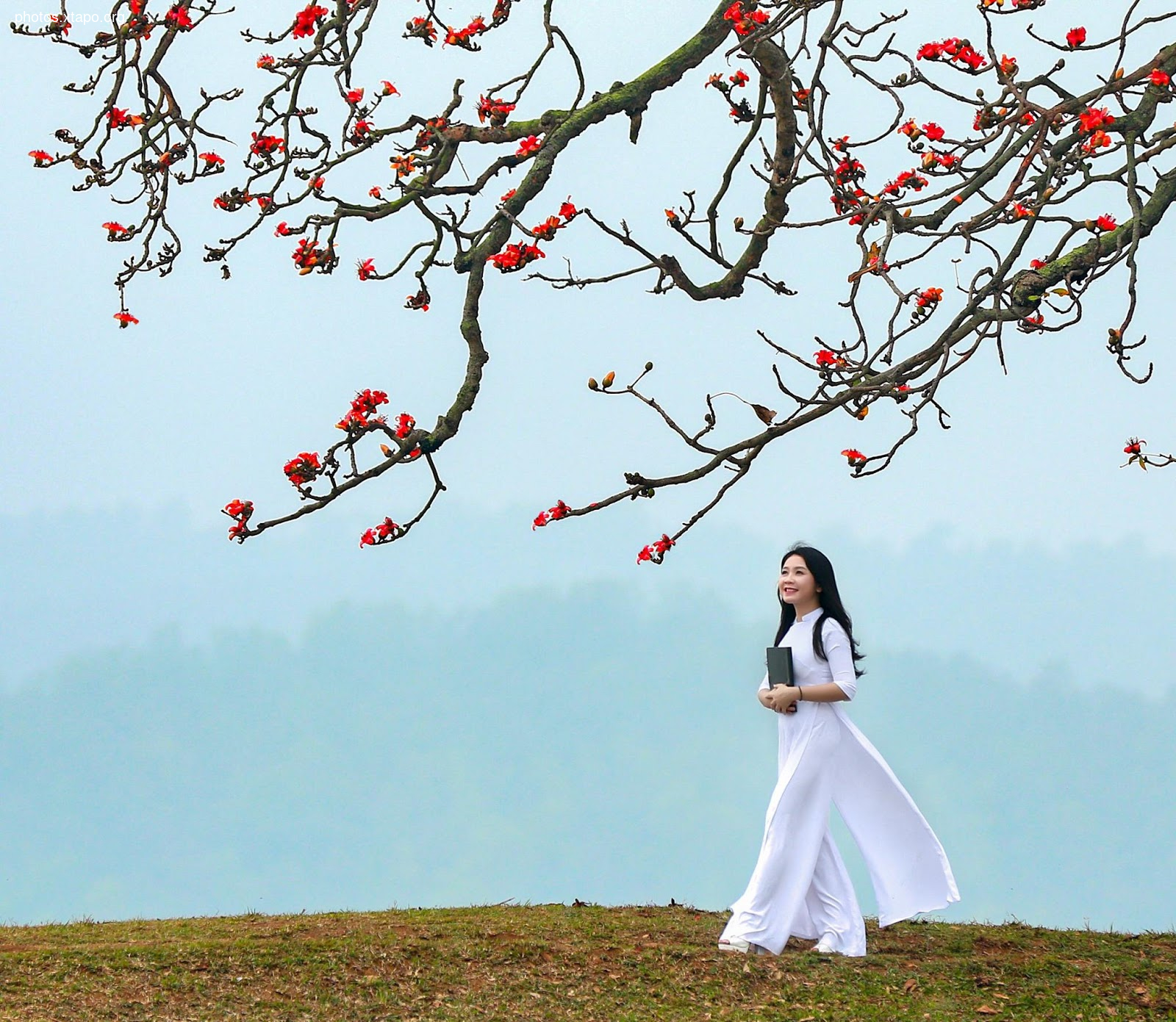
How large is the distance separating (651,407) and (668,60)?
201 cm

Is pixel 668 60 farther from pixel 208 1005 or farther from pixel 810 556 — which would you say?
pixel 208 1005

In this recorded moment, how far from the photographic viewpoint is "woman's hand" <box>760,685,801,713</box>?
596cm

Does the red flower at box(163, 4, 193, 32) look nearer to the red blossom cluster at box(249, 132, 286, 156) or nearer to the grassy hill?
the red blossom cluster at box(249, 132, 286, 156)

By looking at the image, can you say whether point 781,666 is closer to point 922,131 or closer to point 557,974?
point 557,974

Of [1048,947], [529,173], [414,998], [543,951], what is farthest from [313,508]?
[1048,947]

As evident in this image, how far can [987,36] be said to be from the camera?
15.4 feet

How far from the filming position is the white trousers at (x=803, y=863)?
5.91 meters

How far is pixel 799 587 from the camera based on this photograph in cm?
612

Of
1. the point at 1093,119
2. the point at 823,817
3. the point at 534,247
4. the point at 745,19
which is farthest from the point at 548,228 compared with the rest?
the point at 823,817

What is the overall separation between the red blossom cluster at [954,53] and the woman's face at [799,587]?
92.3 inches

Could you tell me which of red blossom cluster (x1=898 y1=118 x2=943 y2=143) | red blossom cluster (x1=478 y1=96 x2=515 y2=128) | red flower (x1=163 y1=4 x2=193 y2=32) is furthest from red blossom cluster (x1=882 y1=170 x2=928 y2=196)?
red flower (x1=163 y1=4 x2=193 y2=32)

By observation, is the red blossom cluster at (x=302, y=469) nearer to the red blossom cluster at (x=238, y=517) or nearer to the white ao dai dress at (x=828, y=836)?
the red blossom cluster at (x=238, y=517)

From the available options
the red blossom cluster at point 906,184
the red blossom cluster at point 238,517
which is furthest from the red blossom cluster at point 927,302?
the red blossom cluster at point 238,517

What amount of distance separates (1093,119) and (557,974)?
4.14 metres
